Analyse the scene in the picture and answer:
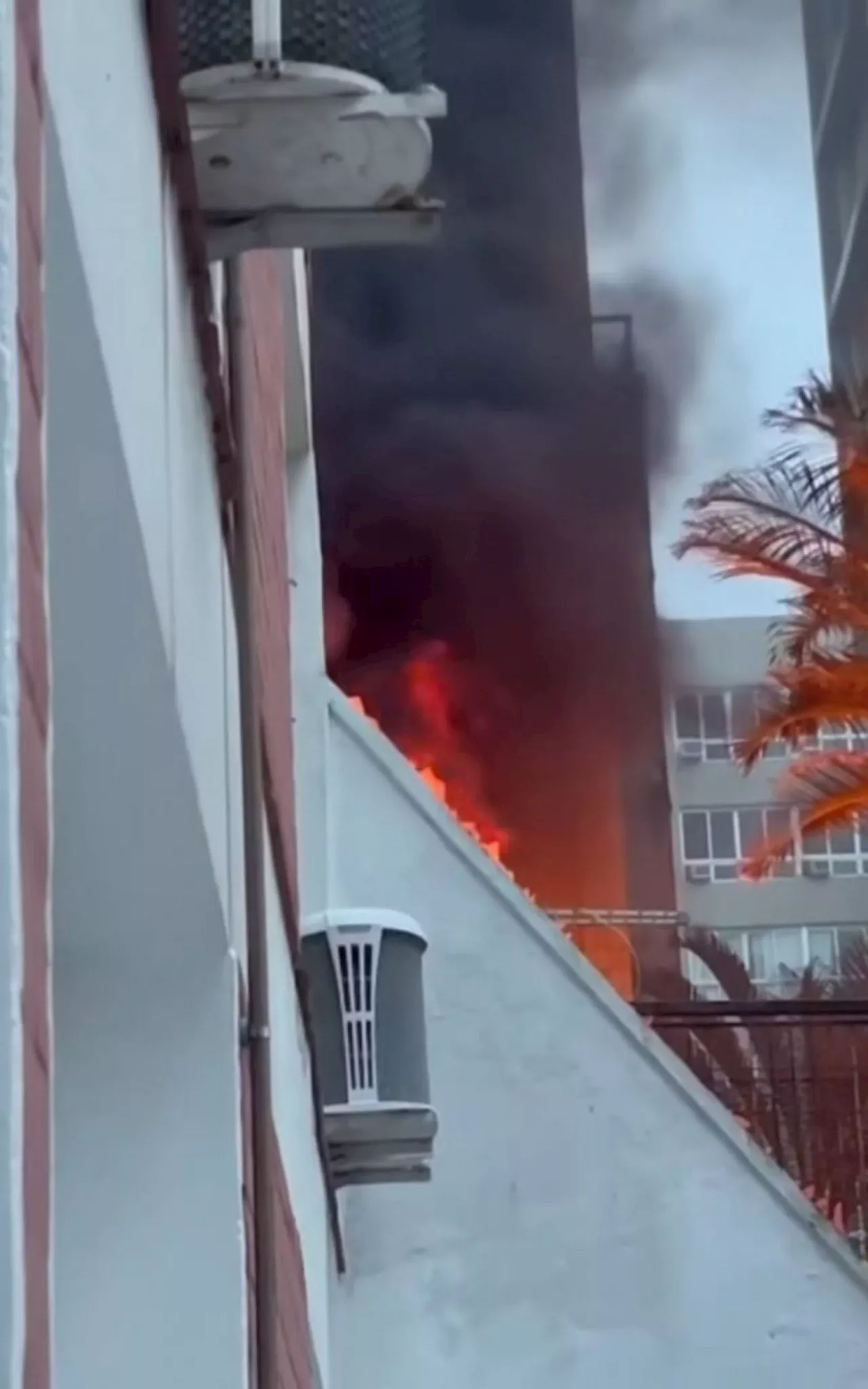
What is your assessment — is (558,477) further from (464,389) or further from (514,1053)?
(514,1053)

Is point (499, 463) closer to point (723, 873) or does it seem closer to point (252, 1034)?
point (723, 873)

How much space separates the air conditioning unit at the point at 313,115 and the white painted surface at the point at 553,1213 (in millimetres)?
4929

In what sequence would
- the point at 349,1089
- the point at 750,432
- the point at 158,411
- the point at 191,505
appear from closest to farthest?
the point at 158,411, the point at 191,505, the point at 349,1089, the point at 750,432

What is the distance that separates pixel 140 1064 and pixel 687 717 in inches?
1145

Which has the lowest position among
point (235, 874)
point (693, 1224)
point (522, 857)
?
point (693, 1224)

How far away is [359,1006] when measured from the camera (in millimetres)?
5738

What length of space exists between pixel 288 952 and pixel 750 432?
26.6 metres

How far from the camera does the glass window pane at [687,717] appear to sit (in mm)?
31266

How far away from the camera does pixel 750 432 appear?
30609 millimetres

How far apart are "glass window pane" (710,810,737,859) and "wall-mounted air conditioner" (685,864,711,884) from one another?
0.35 meters

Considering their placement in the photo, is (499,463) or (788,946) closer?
(499,463)

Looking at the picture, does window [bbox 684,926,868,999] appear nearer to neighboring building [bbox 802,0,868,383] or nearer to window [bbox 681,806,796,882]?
window [bbox 681,806,796,882]

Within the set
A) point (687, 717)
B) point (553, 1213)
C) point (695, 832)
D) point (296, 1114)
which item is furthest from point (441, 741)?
point (296, 1114)

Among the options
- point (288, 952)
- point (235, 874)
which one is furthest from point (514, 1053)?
point (235, 874)
